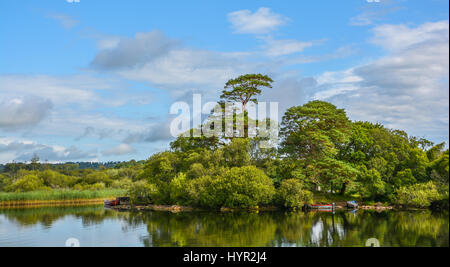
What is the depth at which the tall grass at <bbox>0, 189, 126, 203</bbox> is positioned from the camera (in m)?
43.3

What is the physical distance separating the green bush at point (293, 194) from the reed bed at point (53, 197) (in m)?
25.8

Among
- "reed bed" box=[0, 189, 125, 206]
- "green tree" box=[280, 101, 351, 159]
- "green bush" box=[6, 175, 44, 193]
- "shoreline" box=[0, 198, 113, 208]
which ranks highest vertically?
"green tree" box=[280, 101, 351, 159]

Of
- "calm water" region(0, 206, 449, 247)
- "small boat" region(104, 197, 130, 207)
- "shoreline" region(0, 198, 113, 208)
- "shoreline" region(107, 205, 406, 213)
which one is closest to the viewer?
"calm water" region(0, 206, 449, 247)

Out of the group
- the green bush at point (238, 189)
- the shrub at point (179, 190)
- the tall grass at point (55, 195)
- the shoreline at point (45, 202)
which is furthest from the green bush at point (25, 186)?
the green bush at point (238, 189)

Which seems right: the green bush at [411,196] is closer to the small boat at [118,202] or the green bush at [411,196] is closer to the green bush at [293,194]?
the green bush at [293,194]

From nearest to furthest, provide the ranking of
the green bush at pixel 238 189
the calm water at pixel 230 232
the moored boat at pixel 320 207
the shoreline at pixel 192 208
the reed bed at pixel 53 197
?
the calm water at pixel 230 232
the green bush at pixel 238 189
the shoreline at pixel 192 208
the moored boat at pixel 320 207
the reed bed at pixel 53 197

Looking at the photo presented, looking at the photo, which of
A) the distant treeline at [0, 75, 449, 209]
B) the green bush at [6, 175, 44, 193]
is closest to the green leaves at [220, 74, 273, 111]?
the distant treeline at [0, 75, 449, 209]

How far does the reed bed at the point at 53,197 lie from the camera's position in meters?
43.3

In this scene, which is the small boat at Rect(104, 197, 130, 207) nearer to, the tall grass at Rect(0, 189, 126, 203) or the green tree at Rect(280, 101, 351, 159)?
the tall grass at Rect(0, 189, 126, 203)

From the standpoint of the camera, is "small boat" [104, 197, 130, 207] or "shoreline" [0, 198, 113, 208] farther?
"shoreline" [0, 198, 113, 208]

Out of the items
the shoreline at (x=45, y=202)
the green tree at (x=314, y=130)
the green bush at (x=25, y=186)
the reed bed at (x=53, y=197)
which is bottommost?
the shoreline at (x=45, y=202)

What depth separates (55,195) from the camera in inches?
1772

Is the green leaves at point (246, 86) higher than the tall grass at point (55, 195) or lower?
higher
